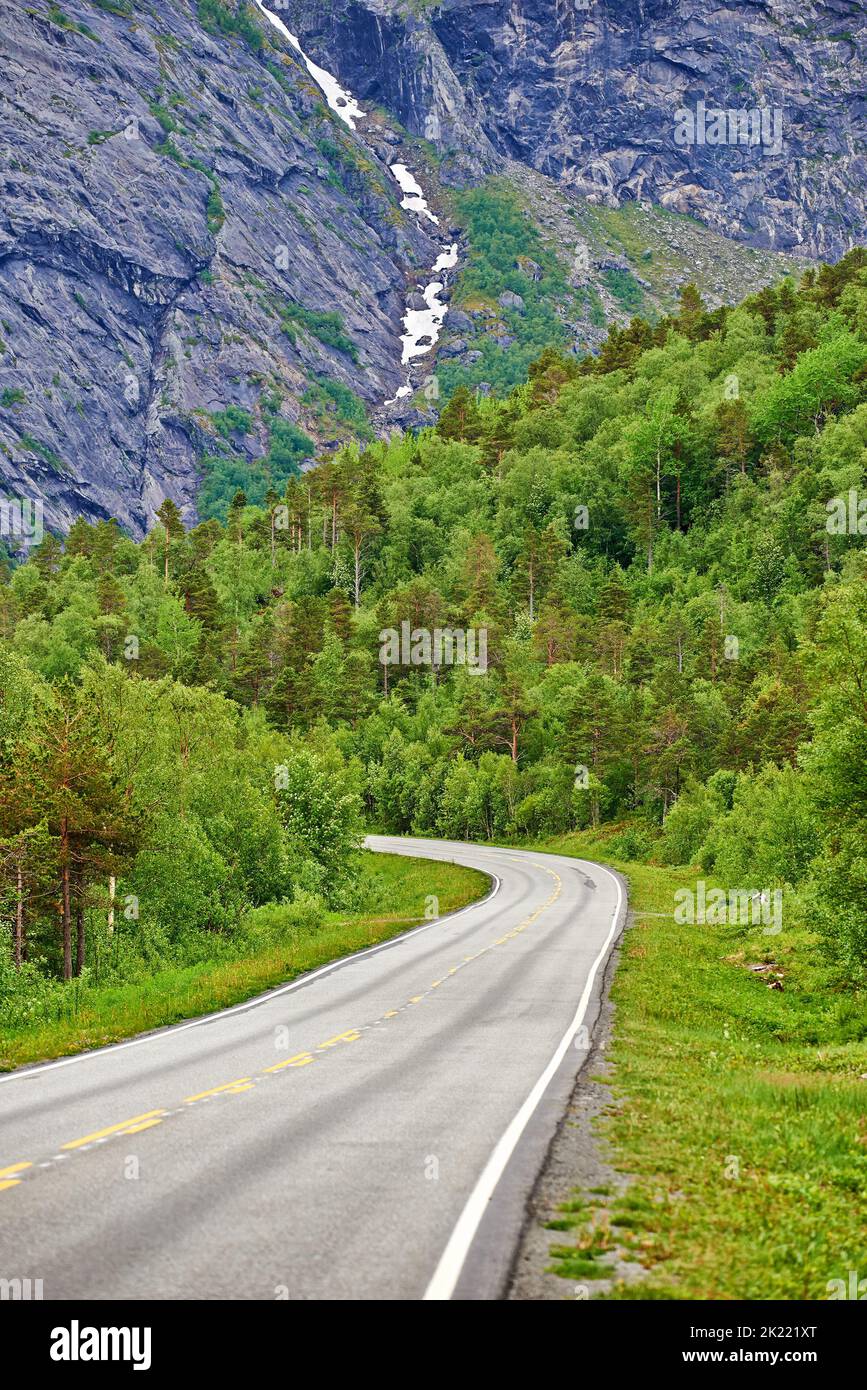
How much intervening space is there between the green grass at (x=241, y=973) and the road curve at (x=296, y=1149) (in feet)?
3.17

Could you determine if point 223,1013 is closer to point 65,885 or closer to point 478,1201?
point 65,885

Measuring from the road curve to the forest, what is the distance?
25.7 ft

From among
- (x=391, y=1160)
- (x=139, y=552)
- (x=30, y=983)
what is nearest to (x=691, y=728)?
(x=30, y=983)

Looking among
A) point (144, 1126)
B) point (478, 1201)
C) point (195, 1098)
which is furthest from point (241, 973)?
point (478, 1201)

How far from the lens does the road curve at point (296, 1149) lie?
26.0 feet

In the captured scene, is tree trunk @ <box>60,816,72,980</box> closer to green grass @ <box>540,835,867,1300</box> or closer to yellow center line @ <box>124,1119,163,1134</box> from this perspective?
green grass @ <box>540,835,867,1300</box>

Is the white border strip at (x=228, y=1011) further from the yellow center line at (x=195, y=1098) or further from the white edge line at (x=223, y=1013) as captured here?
the yellow center line at (x=195, y=1098)

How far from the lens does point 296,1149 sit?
447 inches

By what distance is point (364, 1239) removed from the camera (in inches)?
334

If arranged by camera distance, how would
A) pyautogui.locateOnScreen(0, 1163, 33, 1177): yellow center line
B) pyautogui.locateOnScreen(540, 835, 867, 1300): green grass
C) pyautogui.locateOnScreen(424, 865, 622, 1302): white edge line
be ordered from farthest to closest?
pyautogui.locateOnScreen(0, 1163, 33, 1177): yellow center line, pyautogui.locateOnScreen(540, 835, 867, 1300): green grass, pyautogui.locateOnScreen(424, 865, 622, 1302): white edge line

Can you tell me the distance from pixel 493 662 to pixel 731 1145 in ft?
277

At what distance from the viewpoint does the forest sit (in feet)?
120

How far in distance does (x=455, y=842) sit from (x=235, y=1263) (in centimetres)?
7204

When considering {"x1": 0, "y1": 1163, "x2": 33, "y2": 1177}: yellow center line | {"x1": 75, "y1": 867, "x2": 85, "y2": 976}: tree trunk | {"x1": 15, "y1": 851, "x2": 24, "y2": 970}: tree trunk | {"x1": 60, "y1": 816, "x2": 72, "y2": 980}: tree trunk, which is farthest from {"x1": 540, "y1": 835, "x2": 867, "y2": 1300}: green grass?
{"x1": 15, "y1": 851, "x2": 24, "y2": 970}: tree trunk
